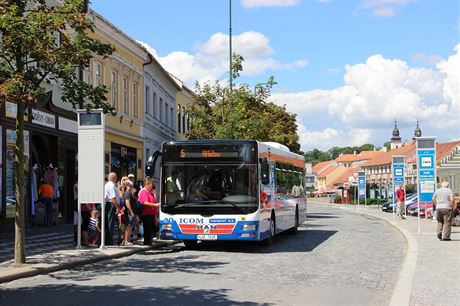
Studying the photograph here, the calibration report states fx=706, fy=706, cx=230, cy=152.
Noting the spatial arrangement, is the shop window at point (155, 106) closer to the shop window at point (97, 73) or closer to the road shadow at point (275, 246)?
the shop window at point (97, 73)

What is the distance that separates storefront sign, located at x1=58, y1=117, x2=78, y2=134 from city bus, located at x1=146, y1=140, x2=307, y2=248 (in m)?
10.2

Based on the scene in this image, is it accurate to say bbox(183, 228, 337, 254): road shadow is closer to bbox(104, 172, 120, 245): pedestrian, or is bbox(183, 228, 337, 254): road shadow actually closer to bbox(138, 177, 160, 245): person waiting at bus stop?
bbox(138, 177, 160, 245): person waiting at bus stop

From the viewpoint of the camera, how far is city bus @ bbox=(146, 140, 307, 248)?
16766mm

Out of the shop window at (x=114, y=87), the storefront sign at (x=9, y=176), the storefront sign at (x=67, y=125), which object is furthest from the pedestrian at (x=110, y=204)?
the shop window at (x=114, y=87)

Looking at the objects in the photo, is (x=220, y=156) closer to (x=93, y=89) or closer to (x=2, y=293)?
(x=93, y=89)

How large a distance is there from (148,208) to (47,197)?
715cm

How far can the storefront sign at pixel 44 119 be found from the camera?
2372 cm

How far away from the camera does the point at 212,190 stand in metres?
17.0

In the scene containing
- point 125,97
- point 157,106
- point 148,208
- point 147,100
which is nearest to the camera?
point 148,208

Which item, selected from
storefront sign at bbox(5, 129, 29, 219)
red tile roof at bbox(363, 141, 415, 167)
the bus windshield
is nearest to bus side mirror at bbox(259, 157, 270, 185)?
the bus windshield

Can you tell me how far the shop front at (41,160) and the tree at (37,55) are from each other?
789 cm

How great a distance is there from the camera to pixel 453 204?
20875 millimetres

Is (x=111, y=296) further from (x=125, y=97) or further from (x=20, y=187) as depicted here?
(x=125, y=97)

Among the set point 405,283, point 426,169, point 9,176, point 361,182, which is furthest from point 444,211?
point 361,182
